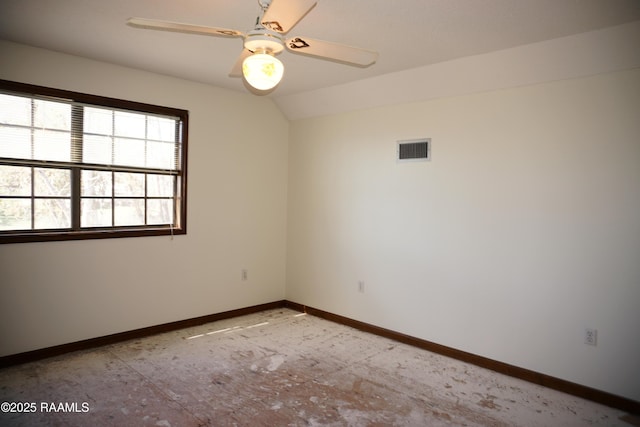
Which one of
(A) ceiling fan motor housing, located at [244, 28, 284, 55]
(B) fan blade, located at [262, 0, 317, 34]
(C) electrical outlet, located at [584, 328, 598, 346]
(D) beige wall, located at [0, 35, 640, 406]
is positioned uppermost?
(B) fan blade, located at [262, 0, 317, 34]

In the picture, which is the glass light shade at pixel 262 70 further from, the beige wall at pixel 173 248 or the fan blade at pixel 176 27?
the beige wall at pixel 173 248

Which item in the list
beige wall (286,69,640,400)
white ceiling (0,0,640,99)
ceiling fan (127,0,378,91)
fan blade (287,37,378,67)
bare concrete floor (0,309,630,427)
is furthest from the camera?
beige wall (286,69,640,400)

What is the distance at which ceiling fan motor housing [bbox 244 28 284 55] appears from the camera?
76.6 inches

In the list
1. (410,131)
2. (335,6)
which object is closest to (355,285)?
(410,131)

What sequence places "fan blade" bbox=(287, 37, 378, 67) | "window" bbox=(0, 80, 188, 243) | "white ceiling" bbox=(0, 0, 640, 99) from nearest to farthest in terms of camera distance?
"fan blade" bbox=(287, 37, 378, 67) < "white ceiling" bbox=(0, 0, 640, 99) < "window" bbox=(0, 80, 188, 243)

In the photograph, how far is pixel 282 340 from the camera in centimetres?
407

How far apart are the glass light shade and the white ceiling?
0.72 m

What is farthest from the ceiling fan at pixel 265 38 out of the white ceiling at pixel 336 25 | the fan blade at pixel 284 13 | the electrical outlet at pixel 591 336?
the electrical outlet at pixel 591 336

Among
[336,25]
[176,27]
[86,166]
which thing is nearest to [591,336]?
[336,25]

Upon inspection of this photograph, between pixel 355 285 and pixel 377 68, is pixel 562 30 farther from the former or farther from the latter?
pixel 355 285

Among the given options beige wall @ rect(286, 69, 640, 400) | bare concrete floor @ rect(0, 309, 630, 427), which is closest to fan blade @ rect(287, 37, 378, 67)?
beige wall @ rect(286, 69, 640, 400)

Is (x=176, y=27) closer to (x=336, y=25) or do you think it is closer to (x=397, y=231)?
(x=336, y=25)

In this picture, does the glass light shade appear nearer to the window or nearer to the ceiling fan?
the ceiling fan

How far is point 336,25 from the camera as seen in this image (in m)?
2.76
